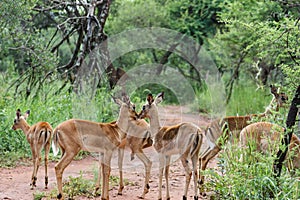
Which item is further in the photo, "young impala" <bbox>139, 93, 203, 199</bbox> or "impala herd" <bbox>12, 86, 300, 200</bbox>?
"young impala" <bbox>139, 93, 203, 199</bbox>

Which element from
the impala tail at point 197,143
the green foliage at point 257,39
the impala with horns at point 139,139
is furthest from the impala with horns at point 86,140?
the green foliage at point 257,39

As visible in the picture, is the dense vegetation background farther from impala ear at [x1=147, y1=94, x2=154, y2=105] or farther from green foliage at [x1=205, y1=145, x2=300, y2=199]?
impala ear at [x1=147, y1=94, x2=154, y2=105]

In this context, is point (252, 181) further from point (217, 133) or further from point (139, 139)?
point (139, 139)

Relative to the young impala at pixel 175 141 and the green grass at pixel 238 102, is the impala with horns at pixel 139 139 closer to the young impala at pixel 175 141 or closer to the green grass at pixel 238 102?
the young impala at pixel 175 141

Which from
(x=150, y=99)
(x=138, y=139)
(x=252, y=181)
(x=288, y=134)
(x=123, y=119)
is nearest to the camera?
(x=252, y=181)

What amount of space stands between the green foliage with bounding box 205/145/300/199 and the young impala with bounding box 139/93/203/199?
0.78 m

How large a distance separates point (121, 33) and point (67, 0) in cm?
746

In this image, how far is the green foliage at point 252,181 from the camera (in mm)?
5484

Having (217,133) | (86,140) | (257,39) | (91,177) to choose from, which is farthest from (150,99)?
(257,39)

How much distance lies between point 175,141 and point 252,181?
66.4 inches

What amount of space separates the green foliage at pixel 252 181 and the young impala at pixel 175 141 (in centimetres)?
78

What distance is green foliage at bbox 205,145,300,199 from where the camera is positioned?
216 inches

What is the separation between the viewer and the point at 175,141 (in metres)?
7.07

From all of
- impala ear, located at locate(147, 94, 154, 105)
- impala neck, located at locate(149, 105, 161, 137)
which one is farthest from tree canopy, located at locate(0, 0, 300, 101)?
impala neck, located at locate(149, 105, 161, 137)
